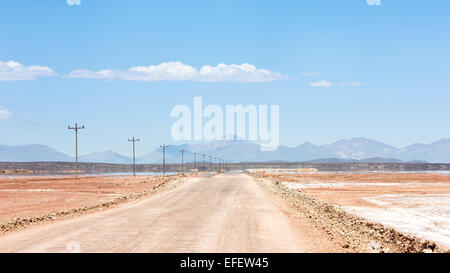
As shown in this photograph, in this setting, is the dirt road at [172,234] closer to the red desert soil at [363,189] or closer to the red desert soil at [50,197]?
the red desert soil at [50,197]

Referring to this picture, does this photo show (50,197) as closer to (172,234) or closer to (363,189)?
(172,234)

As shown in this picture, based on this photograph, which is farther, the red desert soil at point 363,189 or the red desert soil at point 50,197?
the red desert soil at point 363,189

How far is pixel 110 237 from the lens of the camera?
55.0 feet

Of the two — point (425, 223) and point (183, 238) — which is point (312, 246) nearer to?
point (183, 238)

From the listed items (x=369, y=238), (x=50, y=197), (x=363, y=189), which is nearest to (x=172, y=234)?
(x=369, y=238)

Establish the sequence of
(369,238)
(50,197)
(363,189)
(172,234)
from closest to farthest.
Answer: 1. (172,234)
2. (369,238)
3. (50,197)
4. (363,189)

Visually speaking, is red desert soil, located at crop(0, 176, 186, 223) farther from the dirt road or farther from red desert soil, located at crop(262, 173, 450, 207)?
red desert soil, located at crop(262, 173, 450, 207)

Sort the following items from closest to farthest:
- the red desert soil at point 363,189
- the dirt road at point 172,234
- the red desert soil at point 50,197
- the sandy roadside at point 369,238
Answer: the dirt road at point 172,234, the sandy roadside at point 369,238, the red desert soil at point 50,197, the red desert soil at point 363,189

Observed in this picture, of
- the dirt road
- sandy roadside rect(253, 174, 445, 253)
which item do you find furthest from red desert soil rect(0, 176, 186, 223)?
sandy roadside rect(253, 174, 445, 253)

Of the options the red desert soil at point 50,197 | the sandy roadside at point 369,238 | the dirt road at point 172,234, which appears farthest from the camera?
the red desert soil at point 50,197

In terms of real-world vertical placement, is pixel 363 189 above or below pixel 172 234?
below

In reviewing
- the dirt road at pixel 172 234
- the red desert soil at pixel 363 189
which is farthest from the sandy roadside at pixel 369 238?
the red desert soil at pixel 363 189
